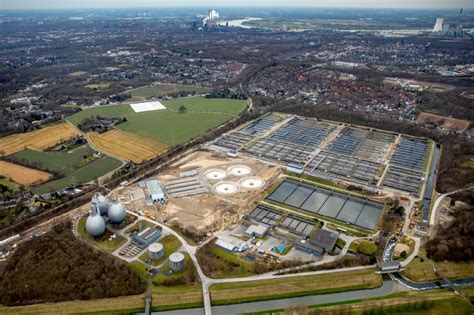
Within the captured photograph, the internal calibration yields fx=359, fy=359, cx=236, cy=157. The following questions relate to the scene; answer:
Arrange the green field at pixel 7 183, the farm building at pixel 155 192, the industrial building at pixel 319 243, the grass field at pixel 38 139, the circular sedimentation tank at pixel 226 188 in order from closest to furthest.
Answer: the industrial building at pixel 319 243
the farm building at pixel 155 192
the circular sedimentation tank at pixel 226 188
the green field at pixel 7 183
the grass field at pixel 38 139

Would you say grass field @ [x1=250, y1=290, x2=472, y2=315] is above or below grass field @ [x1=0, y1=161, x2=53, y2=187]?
below

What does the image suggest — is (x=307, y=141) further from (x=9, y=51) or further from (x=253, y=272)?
(x=9, y=51)

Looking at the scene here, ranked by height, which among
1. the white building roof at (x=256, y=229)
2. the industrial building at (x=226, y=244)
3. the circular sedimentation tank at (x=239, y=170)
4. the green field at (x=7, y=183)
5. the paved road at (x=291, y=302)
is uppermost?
Answer: the green field at (x=7, y=183)

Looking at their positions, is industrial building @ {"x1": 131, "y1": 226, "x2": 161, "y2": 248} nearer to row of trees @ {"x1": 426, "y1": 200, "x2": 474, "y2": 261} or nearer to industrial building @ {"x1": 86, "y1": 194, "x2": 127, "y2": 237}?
industrial building @ {"x1": 86, "y1": 194, "x2": 127, "y2": 237}

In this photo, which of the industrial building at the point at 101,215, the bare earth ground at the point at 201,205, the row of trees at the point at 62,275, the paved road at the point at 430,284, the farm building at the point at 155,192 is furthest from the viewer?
the farm building at the point at 155,192

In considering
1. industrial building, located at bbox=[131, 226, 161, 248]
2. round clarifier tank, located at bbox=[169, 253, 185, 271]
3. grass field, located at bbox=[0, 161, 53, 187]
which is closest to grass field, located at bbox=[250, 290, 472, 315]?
round clarifier tank, located at bbox=[169, 253, 185, 271]

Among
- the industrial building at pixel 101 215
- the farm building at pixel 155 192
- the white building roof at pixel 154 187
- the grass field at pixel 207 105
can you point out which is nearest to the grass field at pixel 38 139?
the grass field at pixel 207 105

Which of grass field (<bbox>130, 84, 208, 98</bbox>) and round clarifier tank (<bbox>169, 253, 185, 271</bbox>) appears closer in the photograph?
round clarifier tank (<bbox>169, 253, 185, 271</bbox>)

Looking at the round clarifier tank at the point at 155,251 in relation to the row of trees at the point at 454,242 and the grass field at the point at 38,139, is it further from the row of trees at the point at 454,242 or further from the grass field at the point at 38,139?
the grass field at the point at 38,139
